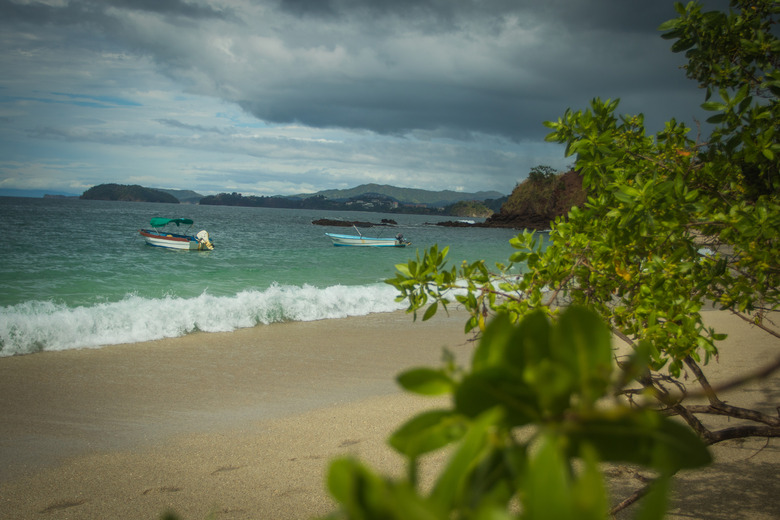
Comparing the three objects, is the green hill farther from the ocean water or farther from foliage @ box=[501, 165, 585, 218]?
the ocean water

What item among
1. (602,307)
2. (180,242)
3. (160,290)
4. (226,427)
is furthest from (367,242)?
(602,307)

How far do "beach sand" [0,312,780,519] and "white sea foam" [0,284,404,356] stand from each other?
0.52m

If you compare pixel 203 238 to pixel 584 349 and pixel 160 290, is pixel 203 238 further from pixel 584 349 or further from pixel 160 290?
pixel 584 349

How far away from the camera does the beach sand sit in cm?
377

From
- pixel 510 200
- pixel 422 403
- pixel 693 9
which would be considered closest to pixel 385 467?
pixel 422 403

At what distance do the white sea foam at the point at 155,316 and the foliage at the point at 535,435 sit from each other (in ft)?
32.0

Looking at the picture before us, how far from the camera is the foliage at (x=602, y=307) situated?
312 millimetres

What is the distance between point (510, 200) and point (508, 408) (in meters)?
96.5

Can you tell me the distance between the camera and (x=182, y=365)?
752cm

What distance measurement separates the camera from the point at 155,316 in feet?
31.7

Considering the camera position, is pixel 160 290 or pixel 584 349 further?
pixel 160 290

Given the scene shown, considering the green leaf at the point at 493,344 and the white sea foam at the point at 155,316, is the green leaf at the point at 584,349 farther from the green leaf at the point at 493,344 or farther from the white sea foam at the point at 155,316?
the white sea foam at the point at 155,316

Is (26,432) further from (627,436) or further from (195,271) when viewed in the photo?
(195,271)

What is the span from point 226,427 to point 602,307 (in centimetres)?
429
